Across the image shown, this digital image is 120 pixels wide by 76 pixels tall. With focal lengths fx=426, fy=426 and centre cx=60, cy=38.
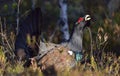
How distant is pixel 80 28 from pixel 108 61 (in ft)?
3.91

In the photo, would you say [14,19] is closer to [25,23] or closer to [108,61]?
[25,23]

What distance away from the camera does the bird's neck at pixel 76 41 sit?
8243 mm

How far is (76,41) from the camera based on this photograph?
27.3 ft

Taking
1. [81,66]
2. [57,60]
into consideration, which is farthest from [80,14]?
[81,66]

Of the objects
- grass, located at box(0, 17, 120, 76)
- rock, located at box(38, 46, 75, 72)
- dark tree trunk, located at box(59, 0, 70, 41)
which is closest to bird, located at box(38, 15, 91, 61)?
rock, located at box(38, 46, 75, 72)

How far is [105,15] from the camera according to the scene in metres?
12.5

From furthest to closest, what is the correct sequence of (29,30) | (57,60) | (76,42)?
(29,30) < (76,42) < (57,60)

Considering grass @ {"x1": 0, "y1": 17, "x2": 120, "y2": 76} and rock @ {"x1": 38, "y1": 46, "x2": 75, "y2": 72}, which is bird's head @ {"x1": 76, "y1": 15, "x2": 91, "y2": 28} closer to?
grass @ {"x1": 0, "y1": 17, "x2": 120, "y2": 76}

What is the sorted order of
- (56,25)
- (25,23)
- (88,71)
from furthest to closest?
(56,25), (25,23), (88,71)

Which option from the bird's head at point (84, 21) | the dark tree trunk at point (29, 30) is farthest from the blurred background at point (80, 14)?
the dark tree trunk at point (29, 30)

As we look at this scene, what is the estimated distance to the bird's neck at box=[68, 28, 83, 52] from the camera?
27.0 ft

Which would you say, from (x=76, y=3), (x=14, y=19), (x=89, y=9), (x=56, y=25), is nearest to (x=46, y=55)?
(x=14, y=19)

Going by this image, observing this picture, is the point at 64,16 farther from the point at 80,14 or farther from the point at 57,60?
the point at 80,14

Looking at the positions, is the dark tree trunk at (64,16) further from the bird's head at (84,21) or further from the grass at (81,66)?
the grass at (81,66)
